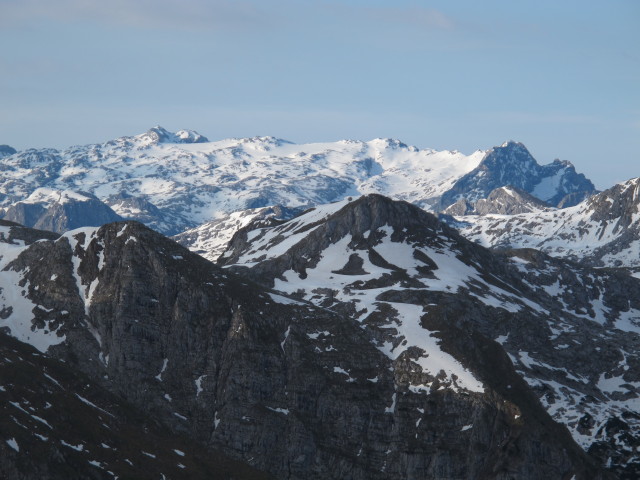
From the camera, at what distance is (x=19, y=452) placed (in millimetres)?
181250

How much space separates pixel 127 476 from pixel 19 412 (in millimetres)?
22731

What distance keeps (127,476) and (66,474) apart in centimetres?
1310

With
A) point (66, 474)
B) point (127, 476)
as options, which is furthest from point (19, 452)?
point (127, 476)

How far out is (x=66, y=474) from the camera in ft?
604

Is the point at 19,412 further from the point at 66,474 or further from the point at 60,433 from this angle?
the point at 66,474

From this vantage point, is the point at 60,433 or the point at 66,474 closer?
the point at 66,474

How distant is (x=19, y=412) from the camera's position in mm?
198625

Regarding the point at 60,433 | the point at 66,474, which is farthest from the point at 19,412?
the point at 66,474

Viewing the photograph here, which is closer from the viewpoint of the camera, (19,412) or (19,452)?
(19,452)

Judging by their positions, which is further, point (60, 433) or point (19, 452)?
point (60, 433)

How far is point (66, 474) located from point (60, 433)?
16527 mm

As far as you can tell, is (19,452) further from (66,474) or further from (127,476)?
(127,476)

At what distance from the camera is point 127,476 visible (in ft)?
637

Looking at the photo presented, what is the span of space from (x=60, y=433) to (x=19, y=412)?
8.04m
